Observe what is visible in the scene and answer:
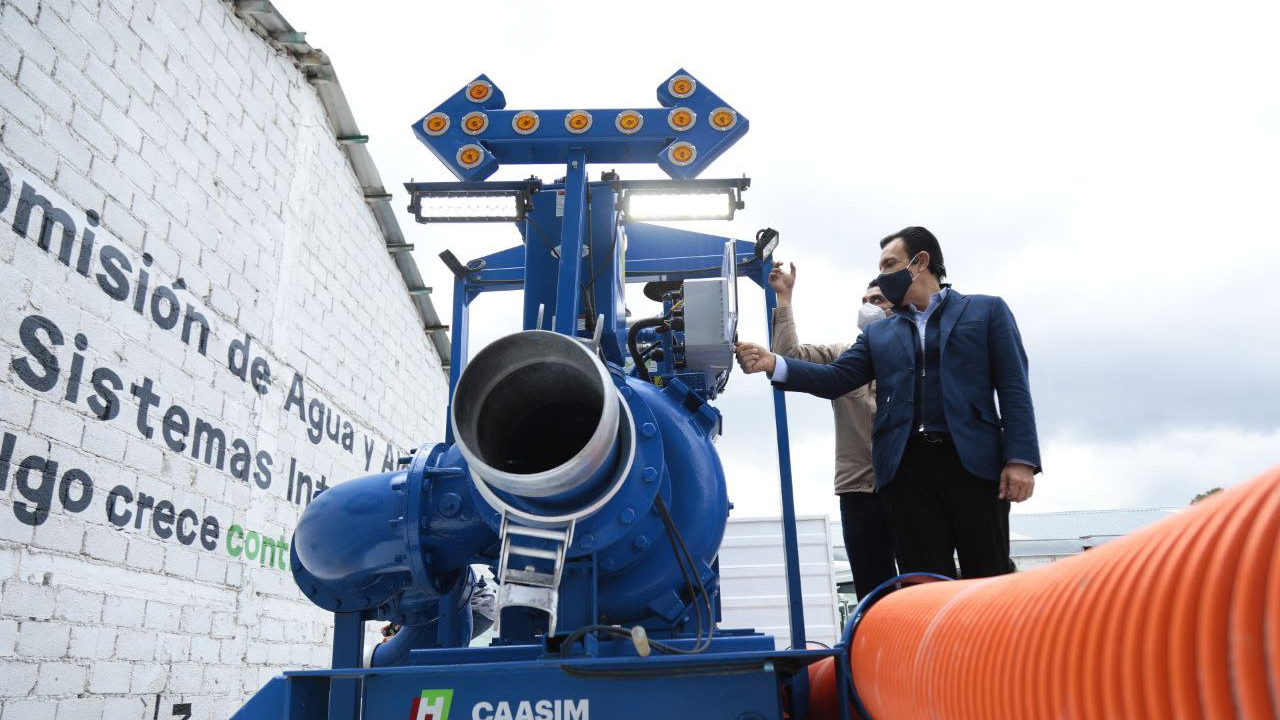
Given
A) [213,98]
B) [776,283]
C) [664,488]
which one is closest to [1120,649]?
[664,488]

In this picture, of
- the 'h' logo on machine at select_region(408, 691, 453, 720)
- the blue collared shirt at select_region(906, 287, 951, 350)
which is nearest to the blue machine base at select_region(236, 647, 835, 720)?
the 'h' logo on machine at select_region(408, 691, 453, 720)

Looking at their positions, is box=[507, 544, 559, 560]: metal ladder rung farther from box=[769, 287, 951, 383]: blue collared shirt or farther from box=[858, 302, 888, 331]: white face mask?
box=[858, 302, 888, 331]: white face mask

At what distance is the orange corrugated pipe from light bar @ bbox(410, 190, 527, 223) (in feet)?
6.56

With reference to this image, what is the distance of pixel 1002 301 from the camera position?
104 inches

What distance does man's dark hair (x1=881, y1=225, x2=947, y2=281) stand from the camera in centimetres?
284

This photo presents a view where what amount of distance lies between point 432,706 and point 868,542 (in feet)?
6.48

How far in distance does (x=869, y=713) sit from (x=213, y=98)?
17.1ft

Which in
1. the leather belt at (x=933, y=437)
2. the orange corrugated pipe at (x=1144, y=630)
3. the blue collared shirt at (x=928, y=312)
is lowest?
the orange corrugated pipe at (x=1144, y=630)

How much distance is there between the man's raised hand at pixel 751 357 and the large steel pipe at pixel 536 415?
713 mm

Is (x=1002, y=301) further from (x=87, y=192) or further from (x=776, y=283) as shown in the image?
(x=87, y=192)

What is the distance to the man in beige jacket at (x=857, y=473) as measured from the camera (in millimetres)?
3240

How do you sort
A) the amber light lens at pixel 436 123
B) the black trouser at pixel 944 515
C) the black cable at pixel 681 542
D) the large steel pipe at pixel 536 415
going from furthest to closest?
the amber light lens at pixel 436 123
the black trouser at pixel 944 515
the black cable at pixel 681 542
the large steel pipe at pixel 536 415

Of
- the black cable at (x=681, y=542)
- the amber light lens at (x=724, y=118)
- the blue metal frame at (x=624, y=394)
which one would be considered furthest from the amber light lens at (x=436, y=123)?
the black cable at (x=681, y=542)

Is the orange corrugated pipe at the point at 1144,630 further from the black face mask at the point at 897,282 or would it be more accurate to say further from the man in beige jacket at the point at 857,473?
the man in beige jacket at the point at 857,473
